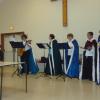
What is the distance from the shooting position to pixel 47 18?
37.6 ft

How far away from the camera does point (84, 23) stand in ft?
33.9

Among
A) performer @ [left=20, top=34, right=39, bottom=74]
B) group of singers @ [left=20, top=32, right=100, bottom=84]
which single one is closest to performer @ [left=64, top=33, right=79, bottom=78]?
group of singers @ [left=20, top=32, right=100, bottom=84]

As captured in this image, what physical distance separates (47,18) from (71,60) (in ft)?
9.34

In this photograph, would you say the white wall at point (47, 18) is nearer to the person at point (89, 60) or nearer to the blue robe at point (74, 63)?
the blue robe at point (74, 63)

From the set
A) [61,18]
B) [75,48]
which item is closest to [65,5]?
[61,18]

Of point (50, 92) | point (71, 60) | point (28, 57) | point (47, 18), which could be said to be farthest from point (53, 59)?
point (50, 92)

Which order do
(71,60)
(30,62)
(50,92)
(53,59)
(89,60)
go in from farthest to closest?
1. (30,62)
2. (53,59)
3. (71,60)
4. (89,60)
5. (50,92)

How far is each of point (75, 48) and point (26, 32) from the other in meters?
3.61

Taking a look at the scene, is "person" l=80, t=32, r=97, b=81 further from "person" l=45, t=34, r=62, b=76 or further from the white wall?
the white wall

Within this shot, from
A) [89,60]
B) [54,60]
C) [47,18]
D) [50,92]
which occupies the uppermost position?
[47,18]

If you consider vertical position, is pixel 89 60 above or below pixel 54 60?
above

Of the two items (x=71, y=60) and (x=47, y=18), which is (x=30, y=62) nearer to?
(x=71, y=60)

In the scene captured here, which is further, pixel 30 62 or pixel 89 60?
pixel 30 62

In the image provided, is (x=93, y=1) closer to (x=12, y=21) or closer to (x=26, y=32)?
(x=26, y=32)
